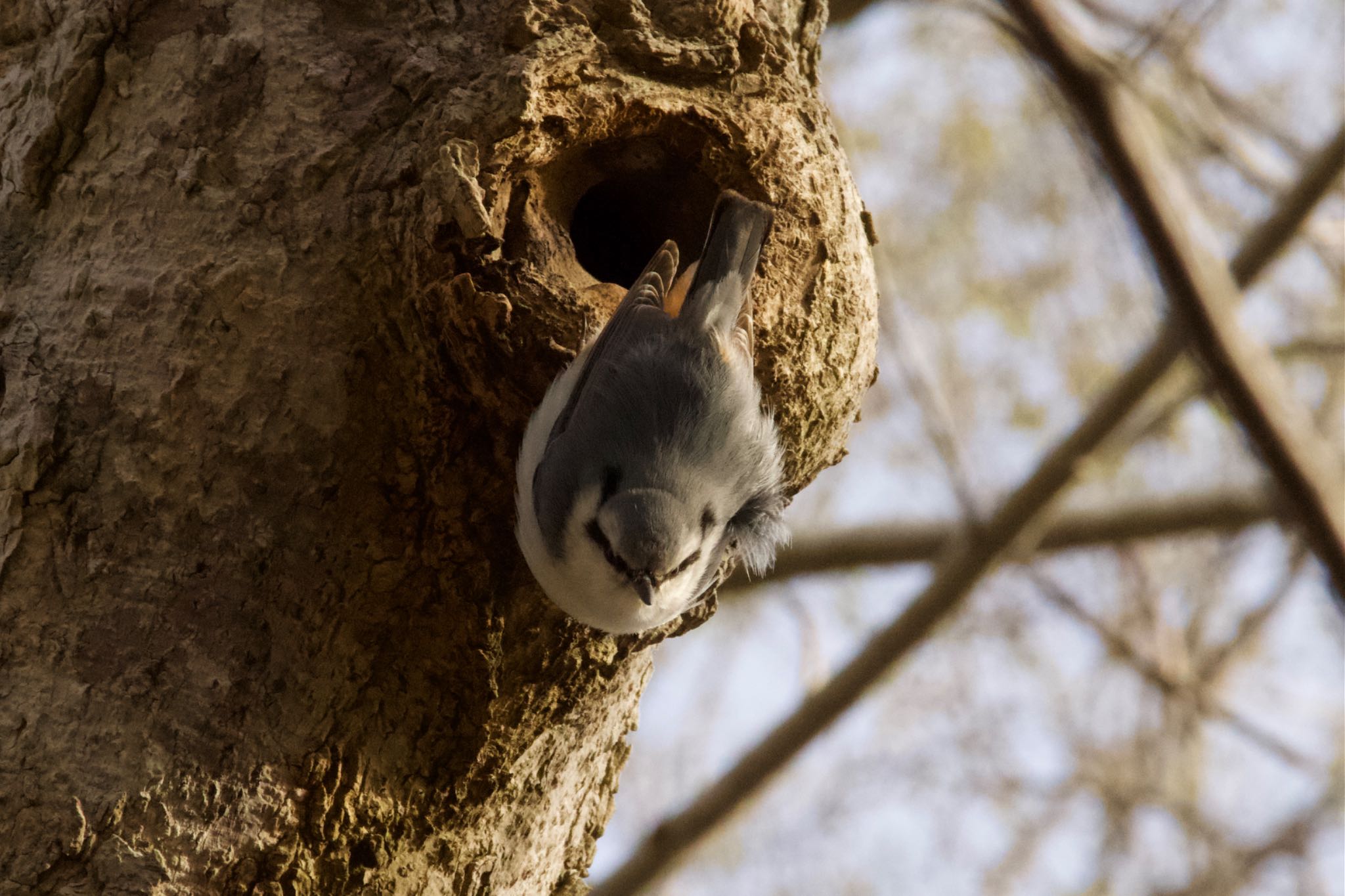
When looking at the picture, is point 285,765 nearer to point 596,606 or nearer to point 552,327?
point 596,606

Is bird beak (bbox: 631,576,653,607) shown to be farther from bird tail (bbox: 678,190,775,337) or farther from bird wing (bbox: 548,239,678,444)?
bird tail (bbox: 678,190,775,337)

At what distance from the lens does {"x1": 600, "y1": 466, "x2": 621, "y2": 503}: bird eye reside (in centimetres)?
258

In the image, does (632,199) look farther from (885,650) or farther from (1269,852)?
(1269,852)

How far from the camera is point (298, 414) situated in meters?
2.41

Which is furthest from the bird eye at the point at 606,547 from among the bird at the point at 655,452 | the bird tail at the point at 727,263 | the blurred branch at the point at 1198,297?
the blurred branch at the point at 1198,297

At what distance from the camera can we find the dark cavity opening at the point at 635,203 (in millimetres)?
2906

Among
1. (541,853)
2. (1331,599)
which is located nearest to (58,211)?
(541,853)

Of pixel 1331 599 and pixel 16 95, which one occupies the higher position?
pixel 1331 599

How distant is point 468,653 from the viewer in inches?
98.4

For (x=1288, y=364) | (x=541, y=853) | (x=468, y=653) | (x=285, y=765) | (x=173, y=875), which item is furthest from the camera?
(x=1288, y=364)

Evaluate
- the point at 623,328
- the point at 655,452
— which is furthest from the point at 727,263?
the point at 655,452

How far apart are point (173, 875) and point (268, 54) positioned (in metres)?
1.64

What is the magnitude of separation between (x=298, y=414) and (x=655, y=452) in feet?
2.37

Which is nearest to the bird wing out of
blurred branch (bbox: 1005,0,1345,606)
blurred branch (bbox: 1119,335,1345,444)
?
blurred branch (bbox: 1005,0,1345,606)
